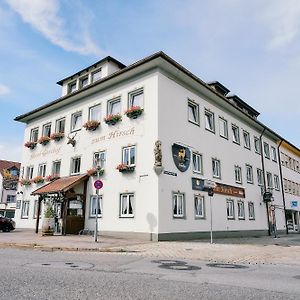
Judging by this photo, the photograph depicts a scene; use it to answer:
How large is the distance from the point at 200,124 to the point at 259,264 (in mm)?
13350

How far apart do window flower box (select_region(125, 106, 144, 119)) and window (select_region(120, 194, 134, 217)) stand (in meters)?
4.72

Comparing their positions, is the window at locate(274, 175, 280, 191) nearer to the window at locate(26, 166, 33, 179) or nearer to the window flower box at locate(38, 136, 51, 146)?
the window flower box at locate(38, 136, 51, 146)

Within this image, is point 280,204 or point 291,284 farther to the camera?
point 280,204

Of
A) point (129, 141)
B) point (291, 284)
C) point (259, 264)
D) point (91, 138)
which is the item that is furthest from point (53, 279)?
point (91, 138)

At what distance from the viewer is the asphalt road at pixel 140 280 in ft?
17.5

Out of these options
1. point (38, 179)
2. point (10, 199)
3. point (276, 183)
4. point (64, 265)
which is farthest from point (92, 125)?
point (10, 199)

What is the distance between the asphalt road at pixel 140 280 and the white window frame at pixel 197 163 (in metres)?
11.7

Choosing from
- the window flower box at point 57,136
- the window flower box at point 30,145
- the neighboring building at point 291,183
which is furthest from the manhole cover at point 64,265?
the neighboring building at point 291,183

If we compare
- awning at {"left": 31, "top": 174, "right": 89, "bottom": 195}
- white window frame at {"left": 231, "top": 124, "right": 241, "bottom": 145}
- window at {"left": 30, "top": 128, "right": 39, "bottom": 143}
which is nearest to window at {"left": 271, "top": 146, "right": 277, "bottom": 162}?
white window frame at {"left": 231, "top": 124, "right": 241, "bottom": 145}

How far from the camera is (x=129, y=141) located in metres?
19.4

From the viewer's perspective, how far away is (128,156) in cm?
1938

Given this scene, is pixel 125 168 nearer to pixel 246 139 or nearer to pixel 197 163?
pixel 197 163

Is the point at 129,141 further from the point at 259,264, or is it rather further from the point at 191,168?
the point at 259,264

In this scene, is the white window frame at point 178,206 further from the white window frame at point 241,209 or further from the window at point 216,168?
the white window frame at point 241,209
